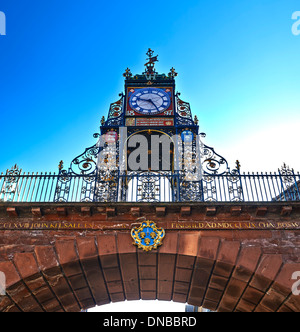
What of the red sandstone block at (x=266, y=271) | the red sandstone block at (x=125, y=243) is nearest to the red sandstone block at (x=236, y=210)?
the red sandstone block at (x=266, y=271)

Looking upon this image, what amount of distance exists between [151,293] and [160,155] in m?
4.87

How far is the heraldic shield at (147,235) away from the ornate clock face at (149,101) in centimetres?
535

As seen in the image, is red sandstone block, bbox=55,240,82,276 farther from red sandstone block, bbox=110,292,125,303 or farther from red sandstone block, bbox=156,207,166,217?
red sandstone block, bbox=156,207,166,217

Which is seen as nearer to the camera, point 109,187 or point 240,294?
point 240,294

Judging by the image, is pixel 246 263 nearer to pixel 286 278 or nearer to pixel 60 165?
pixel 286 278

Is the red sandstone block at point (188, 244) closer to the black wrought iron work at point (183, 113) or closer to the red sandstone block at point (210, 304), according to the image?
the red sandstone block at point (210, 304)

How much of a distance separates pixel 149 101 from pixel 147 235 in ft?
20.5

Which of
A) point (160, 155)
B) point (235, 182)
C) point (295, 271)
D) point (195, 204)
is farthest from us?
point (160, 155)

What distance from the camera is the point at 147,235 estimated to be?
9.59m

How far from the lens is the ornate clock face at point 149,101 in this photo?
1361 cm

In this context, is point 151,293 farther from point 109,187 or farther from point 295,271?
point 295,271

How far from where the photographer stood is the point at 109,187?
10977 mm

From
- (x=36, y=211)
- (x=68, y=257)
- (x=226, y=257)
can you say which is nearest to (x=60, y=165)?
(x=36, y=211)

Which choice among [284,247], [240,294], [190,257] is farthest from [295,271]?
[190,257]
